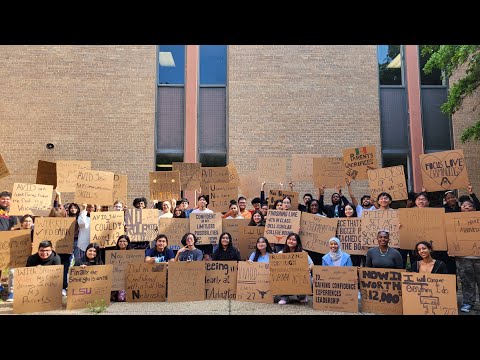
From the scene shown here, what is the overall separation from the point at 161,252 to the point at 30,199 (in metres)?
2.53

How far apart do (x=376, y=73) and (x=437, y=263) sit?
816 cm

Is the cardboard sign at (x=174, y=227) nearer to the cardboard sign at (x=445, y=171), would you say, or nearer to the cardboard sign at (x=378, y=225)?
the cardboard sign at (x=378, y=225)

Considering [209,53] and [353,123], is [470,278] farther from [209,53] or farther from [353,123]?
[209,53]

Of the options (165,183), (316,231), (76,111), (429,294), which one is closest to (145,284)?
(165,183)

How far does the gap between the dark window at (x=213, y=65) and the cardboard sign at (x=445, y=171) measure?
6.97 m

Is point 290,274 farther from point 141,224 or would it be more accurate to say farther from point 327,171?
point 327,171

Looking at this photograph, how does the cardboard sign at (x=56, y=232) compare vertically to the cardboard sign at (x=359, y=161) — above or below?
below

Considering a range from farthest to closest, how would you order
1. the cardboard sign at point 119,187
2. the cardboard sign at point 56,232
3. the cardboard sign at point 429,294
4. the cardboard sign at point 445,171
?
the cardboard sign at point 119,187 → the cardboard sign at point 445,171 → the cardboard sign at point 56,232 → the cardboard sign at point 429,294

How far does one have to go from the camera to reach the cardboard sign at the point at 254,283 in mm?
6773

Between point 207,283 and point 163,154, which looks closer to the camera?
point 207,283

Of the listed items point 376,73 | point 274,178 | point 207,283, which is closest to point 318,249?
point 207,283

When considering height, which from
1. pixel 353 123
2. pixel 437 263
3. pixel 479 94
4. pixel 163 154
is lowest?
pixel 437 263

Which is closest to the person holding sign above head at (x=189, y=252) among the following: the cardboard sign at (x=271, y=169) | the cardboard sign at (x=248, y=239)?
the cardboard sign at (x=248, y=239)

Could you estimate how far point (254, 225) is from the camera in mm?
7918
